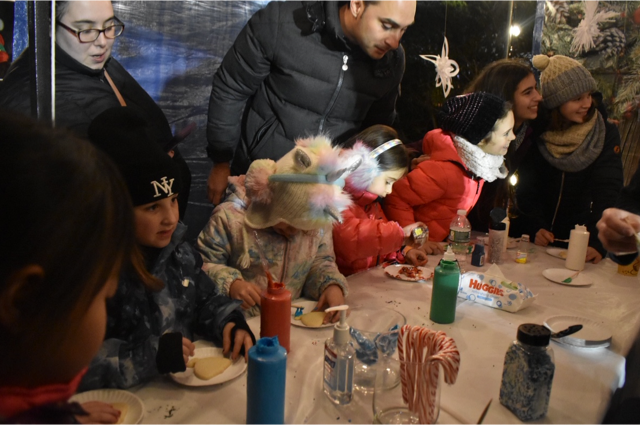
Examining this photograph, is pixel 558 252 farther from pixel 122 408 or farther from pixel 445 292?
pixel 122 408

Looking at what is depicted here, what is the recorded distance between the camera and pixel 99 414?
93 centimetres

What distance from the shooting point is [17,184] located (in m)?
0.52

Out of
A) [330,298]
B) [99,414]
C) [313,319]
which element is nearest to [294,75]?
[330,298]

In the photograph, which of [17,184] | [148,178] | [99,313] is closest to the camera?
[17,184]

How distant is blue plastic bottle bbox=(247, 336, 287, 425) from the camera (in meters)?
0.94

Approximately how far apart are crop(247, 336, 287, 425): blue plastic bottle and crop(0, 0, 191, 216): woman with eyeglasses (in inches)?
36.4

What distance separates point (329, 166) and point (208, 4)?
1.01m

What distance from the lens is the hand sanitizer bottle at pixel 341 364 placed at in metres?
1.05

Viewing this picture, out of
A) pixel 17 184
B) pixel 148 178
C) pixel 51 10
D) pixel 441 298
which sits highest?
pixel 51 10

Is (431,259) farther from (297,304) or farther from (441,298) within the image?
(297,304)

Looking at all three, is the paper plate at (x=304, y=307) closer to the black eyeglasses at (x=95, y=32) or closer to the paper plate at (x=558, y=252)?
the black eyeglasses at (x=95, y=32)

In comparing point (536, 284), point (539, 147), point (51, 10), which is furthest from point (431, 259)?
point (51, 10)

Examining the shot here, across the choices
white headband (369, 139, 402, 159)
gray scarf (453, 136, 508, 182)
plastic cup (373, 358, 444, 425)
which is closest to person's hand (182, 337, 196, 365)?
plastic cup (373, 358, 444, 425)

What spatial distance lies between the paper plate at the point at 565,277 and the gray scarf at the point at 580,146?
1.00m
